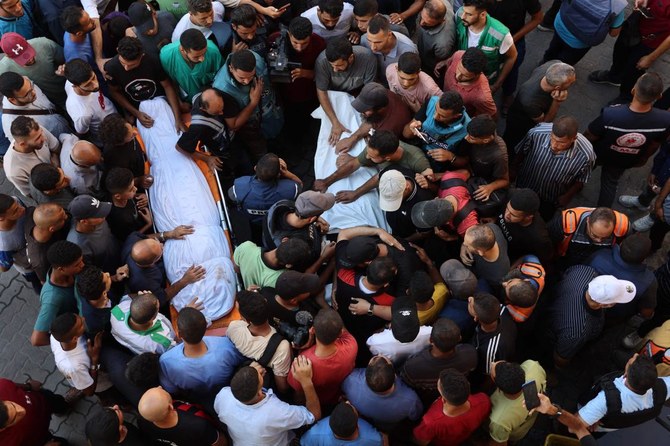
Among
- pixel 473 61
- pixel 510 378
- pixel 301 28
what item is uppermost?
pixel 301 28

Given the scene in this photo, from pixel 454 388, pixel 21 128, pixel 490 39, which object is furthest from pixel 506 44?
pixel 21 128

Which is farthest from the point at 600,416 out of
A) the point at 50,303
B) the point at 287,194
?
the point at 50,303

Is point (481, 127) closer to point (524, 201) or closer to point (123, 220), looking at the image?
point (524, 201)

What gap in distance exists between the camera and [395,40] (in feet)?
19.0

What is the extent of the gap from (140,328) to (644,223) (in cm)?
489

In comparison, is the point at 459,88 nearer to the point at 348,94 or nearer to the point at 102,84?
the point at 348,94

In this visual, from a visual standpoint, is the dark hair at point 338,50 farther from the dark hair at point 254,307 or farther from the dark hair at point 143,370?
the dark hair at point 143,370

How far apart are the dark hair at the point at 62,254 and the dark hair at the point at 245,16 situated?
8.91ft

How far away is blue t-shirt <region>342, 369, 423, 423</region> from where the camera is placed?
4.07 meters

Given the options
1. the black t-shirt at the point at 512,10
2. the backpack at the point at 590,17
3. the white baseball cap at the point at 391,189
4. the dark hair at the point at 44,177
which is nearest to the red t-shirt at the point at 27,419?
the dark hair at the point at 44,177

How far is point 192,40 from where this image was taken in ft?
17.7

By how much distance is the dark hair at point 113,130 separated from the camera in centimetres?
509

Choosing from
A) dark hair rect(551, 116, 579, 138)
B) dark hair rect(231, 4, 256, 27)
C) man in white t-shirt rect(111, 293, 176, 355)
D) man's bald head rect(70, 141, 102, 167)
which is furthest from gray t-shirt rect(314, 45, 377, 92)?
man in white t-shirt rect(111, 293, 176, 355)

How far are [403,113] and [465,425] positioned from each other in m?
2.90
